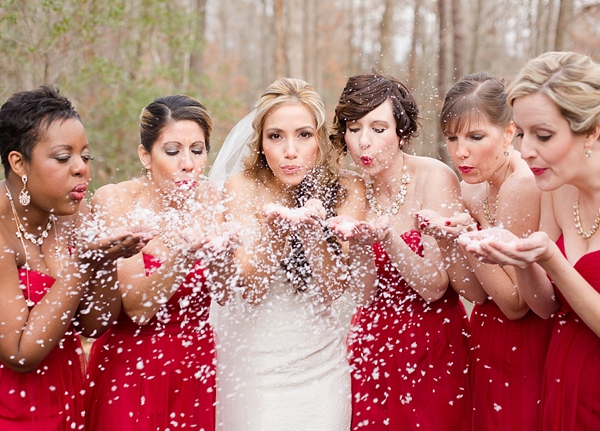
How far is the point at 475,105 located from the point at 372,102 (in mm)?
585

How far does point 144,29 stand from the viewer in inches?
496

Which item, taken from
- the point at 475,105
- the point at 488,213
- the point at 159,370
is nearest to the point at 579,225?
the point at 488,213

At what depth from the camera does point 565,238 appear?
305 cm

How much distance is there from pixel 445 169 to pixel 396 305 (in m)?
0.86

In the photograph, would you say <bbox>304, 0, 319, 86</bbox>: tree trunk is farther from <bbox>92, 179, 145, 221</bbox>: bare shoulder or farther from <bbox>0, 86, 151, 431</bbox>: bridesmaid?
<bbox>0, 86, 151, 431</bbox>: bridesmaid

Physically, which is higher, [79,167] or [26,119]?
[26,119]

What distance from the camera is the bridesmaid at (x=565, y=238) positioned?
272 centimetres

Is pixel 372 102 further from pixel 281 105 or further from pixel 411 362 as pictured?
pixel 411 362

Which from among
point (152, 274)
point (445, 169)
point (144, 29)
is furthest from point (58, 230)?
point (144, 29)

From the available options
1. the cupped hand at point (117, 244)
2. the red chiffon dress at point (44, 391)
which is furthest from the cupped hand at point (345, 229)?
the red chiffon dress at point (44, 391)

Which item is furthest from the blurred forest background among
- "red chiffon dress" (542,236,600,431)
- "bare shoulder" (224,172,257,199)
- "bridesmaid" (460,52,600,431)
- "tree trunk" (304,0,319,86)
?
"red chiffon dress" (542,236,600,431)

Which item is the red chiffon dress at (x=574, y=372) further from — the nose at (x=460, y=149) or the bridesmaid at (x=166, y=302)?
the bridesmaid at (x=166, y=302)

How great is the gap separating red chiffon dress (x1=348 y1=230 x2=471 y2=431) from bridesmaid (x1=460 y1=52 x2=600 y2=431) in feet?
2.24

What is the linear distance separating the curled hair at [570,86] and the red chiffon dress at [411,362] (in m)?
1.20
